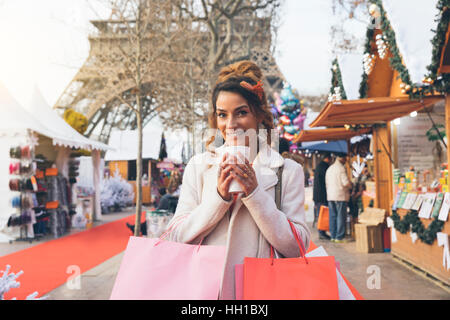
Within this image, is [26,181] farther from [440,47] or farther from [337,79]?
[440,47]

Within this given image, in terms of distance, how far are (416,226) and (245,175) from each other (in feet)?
17.8

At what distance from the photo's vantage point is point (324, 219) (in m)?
9.47

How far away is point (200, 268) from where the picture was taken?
4.31ft

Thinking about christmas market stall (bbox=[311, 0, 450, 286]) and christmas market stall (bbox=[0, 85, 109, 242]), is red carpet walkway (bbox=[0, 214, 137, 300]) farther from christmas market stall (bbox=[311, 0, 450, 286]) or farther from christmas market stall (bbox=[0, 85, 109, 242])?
christmas market stall (bbox=[311, 0, 450, 286])

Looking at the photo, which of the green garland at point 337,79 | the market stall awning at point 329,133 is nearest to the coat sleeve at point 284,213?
the green garland at point 337,79

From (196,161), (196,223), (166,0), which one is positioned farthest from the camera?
(166,0)

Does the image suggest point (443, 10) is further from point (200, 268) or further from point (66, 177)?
point (66, 177)

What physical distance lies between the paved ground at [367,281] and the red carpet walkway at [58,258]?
0.94 feet

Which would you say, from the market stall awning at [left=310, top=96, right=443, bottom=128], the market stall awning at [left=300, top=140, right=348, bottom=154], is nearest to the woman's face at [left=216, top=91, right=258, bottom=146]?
the market stall awning at [left=310, top=96, right=443, bottom=128]

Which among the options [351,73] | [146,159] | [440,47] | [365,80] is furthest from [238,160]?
[146,159]

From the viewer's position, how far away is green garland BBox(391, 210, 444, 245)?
527cm

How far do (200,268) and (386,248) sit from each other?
7.37 m

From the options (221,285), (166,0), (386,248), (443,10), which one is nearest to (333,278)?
(221,285)

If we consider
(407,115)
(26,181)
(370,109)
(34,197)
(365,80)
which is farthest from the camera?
(34,197)
